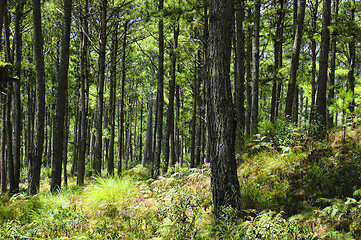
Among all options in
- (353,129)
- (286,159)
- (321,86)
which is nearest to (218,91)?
(286,159)

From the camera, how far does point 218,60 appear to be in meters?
3.86

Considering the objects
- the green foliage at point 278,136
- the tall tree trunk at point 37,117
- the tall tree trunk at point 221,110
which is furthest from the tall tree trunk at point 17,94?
the green foliage at point 278,136

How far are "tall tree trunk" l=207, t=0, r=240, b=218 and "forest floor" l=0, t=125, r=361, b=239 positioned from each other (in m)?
0.48

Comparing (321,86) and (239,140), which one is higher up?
(321,86)

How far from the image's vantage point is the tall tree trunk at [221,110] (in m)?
3.80

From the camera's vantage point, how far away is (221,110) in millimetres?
3832

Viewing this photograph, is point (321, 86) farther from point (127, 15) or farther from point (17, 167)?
point (17, 167)

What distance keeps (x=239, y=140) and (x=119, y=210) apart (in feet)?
14.9

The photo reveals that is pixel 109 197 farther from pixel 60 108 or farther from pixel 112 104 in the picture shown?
pixel 112 104

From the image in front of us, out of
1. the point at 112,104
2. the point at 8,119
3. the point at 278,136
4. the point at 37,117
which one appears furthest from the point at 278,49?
Result: the point at 8,119

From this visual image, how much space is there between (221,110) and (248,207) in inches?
65.2

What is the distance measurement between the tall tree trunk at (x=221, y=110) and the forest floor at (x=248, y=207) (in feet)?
1.57

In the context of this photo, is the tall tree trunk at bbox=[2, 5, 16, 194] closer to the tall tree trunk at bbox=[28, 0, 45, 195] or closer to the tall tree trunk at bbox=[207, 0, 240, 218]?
the tall tree trunk at bbox=[28, 0, 45, 195]

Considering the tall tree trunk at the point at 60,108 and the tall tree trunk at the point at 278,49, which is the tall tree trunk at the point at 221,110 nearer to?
the tall tree trunk at the point at 60,108
